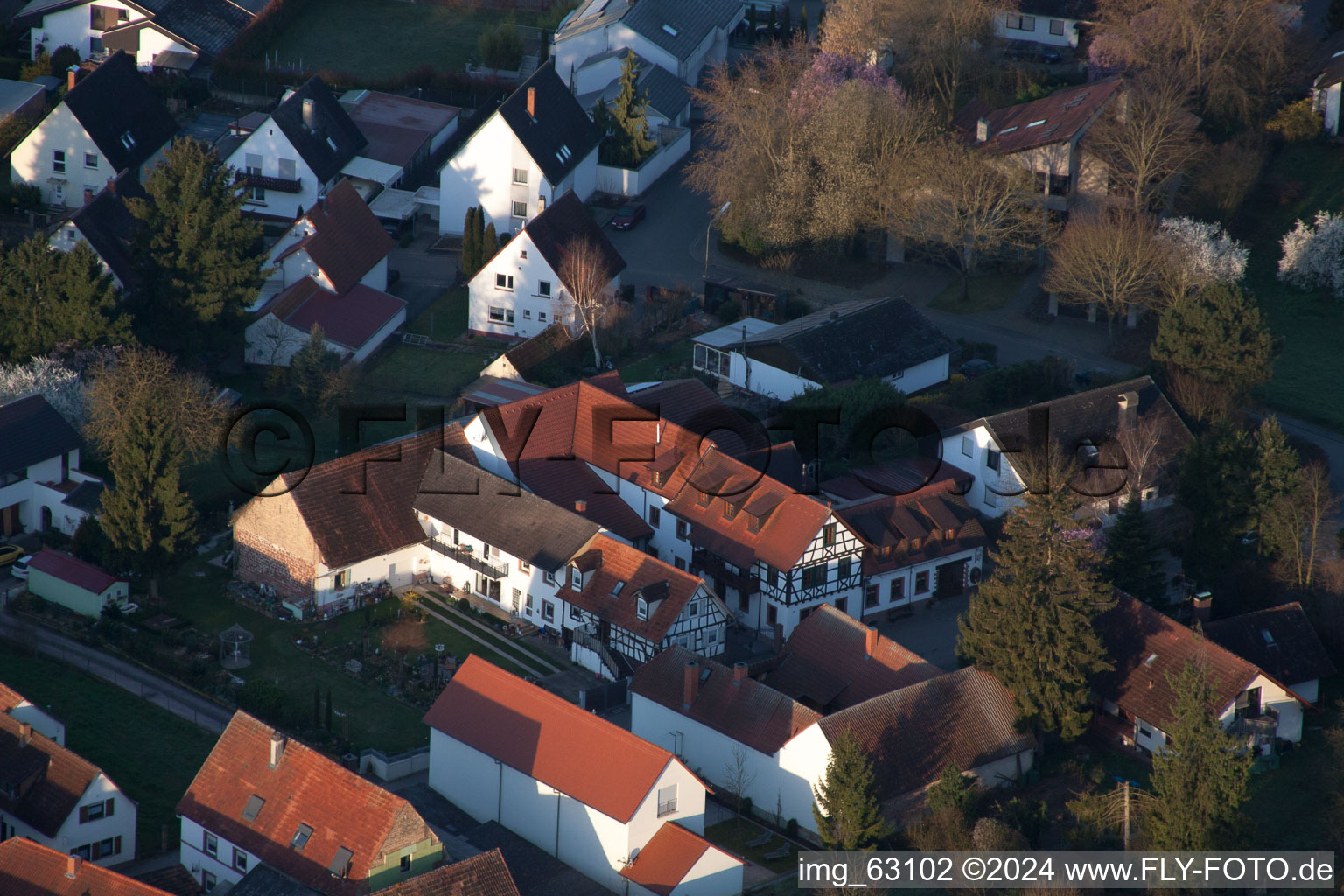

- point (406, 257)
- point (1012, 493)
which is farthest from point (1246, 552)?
point (406, 257)

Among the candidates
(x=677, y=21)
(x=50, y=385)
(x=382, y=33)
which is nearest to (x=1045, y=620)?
(x=50, y=385)

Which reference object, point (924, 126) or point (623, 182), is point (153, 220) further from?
point (924, 126)

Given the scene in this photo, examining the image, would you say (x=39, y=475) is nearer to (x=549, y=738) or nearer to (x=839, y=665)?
(x=549, y=738)

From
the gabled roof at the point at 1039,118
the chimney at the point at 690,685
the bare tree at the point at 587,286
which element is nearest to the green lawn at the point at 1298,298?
the gabled roof at the point at 1039,118

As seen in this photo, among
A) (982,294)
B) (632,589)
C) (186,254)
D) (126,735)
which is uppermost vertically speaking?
(186,254)

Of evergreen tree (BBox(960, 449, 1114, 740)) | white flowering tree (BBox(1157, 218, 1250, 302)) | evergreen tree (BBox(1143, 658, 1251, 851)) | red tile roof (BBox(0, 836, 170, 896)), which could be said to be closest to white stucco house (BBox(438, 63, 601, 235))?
white flowering tree (BBox(1157, 218, 1250, 302))

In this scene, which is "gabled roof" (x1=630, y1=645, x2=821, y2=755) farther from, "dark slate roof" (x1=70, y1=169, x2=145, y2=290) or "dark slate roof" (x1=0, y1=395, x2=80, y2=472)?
"dark slate roof" (x1=70, y1=169, x2=145, y2=290)
